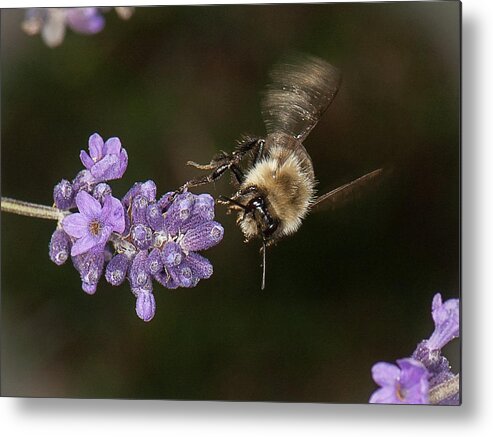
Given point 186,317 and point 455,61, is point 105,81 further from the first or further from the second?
point 455,61

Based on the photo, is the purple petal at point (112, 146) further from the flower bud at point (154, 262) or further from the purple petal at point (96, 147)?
the flower bud at point (154, 262)

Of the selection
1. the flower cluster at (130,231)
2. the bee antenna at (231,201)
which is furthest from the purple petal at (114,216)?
the bee antenna at (231,201)

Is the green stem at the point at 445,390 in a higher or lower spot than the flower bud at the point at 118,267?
lower

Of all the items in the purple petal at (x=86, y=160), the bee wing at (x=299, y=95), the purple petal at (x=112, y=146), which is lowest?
the purple petal at (x=86, y=160)

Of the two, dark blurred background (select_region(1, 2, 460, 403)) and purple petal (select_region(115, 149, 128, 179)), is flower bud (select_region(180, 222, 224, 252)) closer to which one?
dark blurred background (select_region(1, 2, 460, 403))

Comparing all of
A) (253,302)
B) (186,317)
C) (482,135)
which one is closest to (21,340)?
(186,317)

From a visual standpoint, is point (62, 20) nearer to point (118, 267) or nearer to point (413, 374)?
point (118, 267)
